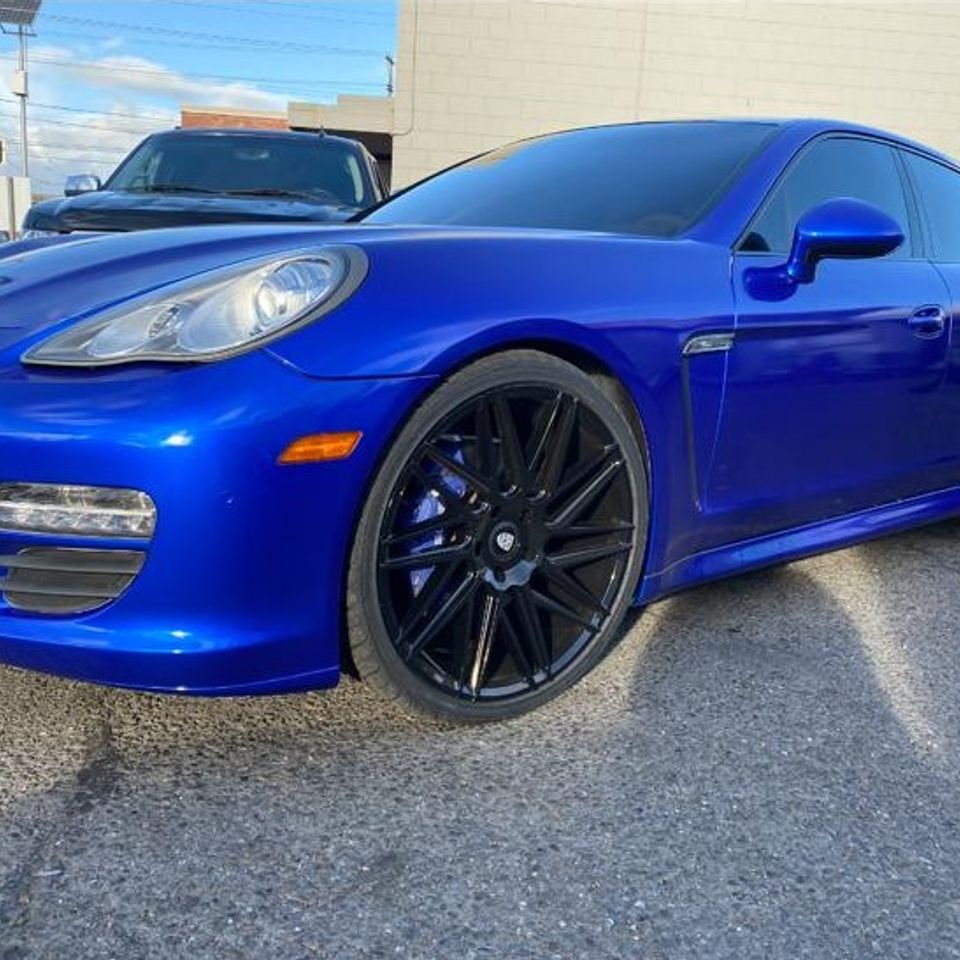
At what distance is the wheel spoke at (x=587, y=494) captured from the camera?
2.31 meters

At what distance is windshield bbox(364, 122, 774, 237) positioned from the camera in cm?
281

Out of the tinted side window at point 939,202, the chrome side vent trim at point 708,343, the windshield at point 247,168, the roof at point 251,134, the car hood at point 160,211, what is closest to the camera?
the chrome side vent trim at point 708,343

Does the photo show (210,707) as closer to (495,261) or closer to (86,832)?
(86,832)

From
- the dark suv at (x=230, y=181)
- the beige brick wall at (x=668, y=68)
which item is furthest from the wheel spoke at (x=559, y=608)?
the beige brick wall at (x=668, y=68)

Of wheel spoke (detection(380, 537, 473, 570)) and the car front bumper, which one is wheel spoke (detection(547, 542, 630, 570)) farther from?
the car front bumper

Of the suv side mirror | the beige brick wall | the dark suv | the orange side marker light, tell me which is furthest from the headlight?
the beige brick wall

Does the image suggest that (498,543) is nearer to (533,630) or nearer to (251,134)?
(533,630)

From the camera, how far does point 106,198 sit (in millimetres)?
5219

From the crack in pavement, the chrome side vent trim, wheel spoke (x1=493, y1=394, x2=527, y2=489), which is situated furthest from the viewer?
the chrome side vent trim

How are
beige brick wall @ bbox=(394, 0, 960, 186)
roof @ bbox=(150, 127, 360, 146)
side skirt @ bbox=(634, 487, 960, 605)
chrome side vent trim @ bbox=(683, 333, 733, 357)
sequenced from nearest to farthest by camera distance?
chrome side vent trim @ bbox=(683, 333, 733, 357) → side skirt @ bbox=(634, 487, 960, 605) → roof @ bbox=(150, 127, 360, 146) → beige brick wall @ bbox=(394, 0, 960, 186)

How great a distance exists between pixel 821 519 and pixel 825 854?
52.4 inches

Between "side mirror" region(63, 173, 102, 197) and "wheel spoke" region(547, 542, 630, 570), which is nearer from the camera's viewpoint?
"wheel spoke" region(547, 542, 630, 570)

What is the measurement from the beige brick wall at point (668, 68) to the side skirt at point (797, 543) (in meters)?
17.0

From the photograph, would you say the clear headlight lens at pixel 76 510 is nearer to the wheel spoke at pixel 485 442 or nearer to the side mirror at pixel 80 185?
the wheel spoke at pixel 485 442
